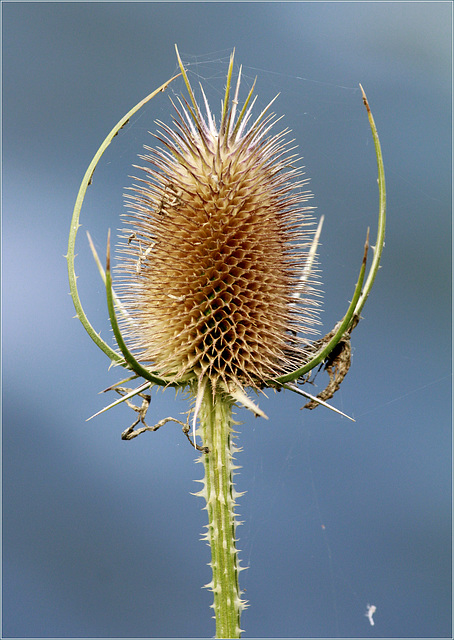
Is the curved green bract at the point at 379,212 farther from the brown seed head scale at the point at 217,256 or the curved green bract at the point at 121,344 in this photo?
the curved green bract at the point at 121,344

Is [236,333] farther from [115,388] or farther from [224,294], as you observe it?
[115,388]

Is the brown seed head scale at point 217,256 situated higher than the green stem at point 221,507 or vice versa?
the brown seed head scale at point 217,256

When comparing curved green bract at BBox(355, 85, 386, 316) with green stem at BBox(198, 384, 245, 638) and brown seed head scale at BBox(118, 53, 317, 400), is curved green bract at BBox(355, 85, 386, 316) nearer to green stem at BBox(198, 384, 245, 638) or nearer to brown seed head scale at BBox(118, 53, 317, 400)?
brown seed head scale at BBox(118, 53, 317, 400)

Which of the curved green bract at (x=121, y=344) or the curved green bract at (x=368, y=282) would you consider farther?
the curved green bract at (x=368, y=282)

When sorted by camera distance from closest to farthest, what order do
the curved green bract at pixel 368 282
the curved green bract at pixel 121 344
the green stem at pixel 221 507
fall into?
the curved green bract at pixel 121 344 < the curved green bract at pixel 368 282 < the green stem at pixel 221 507

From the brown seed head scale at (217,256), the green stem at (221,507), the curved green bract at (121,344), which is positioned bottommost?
the green stem at (221,507)

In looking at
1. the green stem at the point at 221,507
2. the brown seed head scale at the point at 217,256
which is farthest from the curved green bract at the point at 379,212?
the green stem at the point at 221,507

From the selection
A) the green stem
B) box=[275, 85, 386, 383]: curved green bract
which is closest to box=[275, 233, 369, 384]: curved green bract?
box=[275, 85, 386, 383]: curved green bract
